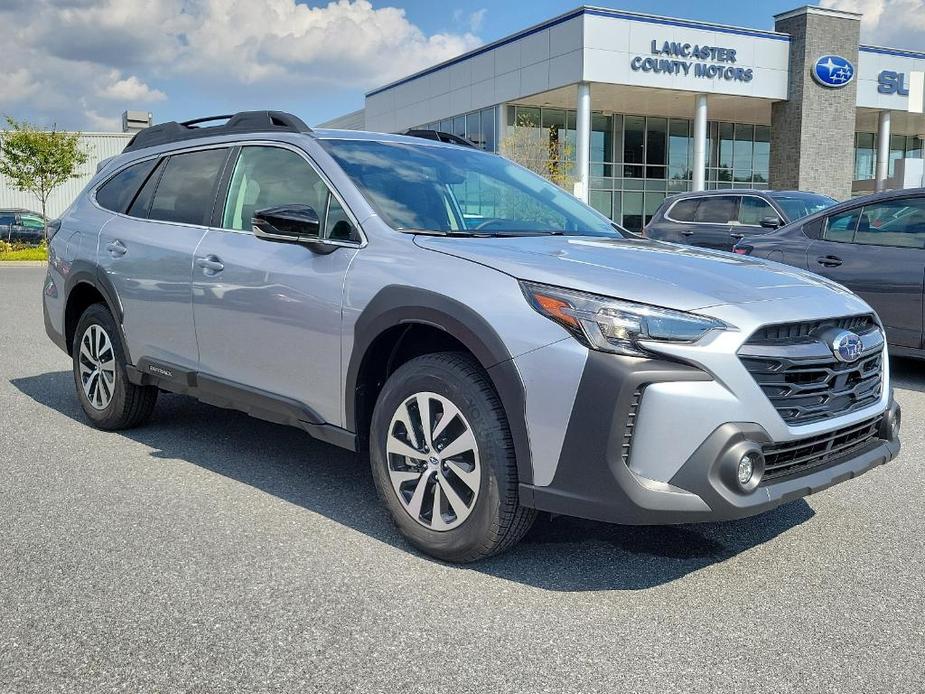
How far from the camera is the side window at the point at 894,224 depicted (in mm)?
7230

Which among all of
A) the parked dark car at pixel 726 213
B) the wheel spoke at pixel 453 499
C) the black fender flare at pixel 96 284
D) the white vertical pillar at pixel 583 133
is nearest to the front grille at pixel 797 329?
the wheel spoke at pixel 453 499

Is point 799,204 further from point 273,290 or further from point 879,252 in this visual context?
point 273,290

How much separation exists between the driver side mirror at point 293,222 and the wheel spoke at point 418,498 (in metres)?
1.21

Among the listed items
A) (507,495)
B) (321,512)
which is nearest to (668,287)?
(507,495)

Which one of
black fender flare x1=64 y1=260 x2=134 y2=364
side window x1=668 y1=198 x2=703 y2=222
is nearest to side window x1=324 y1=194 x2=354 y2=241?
black fender flare x1=64 y1=260 x2=134 y2=364

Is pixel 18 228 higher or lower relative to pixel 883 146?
lower

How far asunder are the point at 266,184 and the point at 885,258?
524cm

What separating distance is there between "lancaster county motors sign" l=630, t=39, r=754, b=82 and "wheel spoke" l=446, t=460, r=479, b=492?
31095 millimetres

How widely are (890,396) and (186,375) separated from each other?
3443 millimetres

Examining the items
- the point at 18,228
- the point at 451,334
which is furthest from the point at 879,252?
the point at 18,228

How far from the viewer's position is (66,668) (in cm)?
272

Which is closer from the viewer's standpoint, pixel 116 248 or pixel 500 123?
pixel 116 248

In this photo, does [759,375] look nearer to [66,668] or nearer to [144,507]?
[66,668]

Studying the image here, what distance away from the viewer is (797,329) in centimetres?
325
